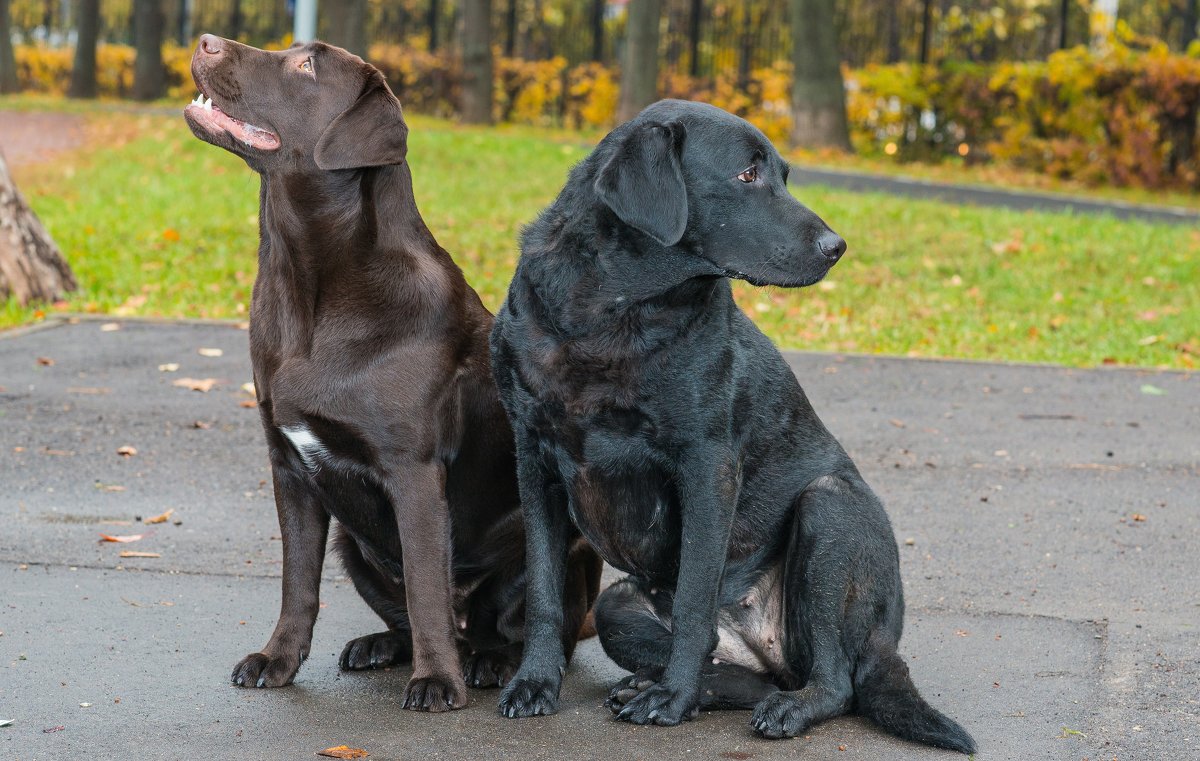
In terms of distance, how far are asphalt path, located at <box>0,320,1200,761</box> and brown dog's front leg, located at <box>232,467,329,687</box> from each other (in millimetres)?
60

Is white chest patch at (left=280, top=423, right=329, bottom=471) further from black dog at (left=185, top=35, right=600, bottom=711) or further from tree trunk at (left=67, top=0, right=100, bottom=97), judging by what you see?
tree trunk at (left=67, top=0, right=100, bottom=97)

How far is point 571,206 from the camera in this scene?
3.86 metres

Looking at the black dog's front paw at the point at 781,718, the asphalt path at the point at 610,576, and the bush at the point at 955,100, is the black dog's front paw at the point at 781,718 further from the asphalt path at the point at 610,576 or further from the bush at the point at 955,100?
the bush at the point at 955,100

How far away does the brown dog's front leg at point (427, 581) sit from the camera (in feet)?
12.6

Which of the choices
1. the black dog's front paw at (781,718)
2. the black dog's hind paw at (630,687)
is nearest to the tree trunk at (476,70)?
the black dog's hind paw at (630,687)

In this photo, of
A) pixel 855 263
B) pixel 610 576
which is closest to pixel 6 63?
pixel 855 263

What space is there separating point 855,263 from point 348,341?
30.1ft

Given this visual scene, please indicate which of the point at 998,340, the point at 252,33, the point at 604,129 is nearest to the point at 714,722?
the point at 998,340

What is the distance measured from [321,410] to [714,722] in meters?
1.38

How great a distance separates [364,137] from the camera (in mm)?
3848

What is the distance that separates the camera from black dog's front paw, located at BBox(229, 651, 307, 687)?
4.01 m

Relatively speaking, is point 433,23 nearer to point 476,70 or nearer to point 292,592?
point 476,70

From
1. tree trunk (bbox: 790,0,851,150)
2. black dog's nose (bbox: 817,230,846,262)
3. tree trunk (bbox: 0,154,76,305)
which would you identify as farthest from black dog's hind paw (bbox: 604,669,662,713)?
tree trunk (bbox: 790,0,851,150)

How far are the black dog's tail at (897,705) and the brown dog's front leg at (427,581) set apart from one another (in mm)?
1118
